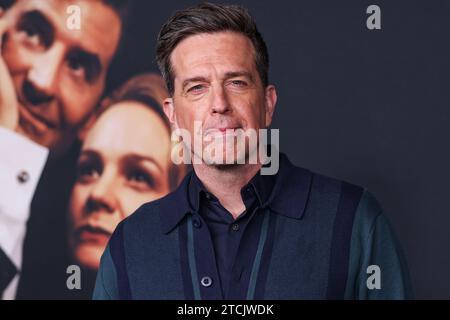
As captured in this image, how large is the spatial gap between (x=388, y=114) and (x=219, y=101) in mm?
932

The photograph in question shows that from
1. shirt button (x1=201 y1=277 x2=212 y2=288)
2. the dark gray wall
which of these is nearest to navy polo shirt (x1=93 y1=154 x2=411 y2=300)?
shirt button (x1=201 y1=277 x2=212 y2=288)

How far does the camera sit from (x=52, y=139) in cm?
244

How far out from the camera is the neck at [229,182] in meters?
1.52

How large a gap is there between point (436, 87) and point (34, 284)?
1278mm

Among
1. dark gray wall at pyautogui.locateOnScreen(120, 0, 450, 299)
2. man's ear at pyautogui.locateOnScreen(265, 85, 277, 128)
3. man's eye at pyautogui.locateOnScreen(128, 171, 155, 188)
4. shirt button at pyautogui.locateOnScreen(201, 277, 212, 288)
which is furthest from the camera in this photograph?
man's eye at pyautogui.locateOnScreen(128, 171, 155, 188)

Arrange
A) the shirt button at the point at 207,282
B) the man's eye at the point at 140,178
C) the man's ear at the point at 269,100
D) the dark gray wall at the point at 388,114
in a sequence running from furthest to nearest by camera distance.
A: the man's eye at the point at 140,178 < the dark gray wall at the point at 388,114 < the man's ear at the point at 269,100 < the shirt button at the point at 207,282

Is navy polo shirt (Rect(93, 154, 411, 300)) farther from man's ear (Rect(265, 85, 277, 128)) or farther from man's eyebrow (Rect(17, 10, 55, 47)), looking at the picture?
man's eyebrow (Rect(17, 10, 55, 47))

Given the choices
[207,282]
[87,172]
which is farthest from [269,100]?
[87,172]

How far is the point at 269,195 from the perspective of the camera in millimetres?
1540

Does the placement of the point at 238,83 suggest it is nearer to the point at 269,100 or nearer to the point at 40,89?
→ the point at 269,100

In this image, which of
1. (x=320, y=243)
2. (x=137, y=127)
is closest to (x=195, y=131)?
(x=320, y=243)

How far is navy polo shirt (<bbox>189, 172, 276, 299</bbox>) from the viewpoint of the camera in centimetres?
145

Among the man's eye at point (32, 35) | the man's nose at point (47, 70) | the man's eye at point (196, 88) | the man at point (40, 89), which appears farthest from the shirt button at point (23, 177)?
the man's eye at point (196, 88)

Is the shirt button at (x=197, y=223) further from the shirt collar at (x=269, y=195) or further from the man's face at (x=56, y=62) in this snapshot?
the man's face at (x=56, y=62)
